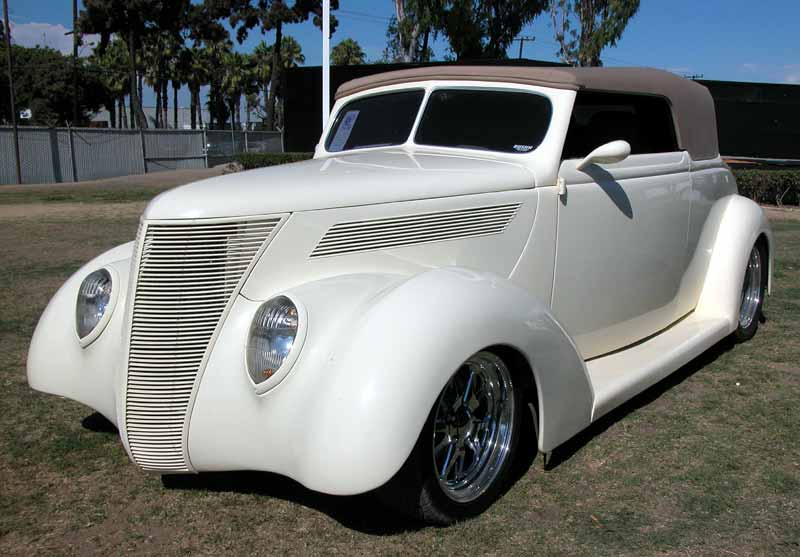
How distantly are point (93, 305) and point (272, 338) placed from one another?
1064 mm

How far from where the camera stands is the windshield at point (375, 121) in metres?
3.90

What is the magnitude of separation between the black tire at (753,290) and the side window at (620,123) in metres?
1.26

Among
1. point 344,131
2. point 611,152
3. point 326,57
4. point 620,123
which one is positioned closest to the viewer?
point 611,152

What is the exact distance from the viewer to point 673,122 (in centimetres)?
432

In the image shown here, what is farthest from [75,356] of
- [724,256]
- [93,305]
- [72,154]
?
[72,154]

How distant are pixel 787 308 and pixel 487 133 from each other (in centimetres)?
378

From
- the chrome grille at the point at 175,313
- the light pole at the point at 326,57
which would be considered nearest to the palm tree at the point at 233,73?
the light pole at the point at 326,57

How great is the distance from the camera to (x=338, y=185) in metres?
2.80

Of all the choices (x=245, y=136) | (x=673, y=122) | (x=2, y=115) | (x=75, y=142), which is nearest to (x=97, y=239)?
(x=673, y=122)

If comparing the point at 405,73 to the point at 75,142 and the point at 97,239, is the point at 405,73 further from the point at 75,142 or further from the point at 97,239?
the point at 75,142

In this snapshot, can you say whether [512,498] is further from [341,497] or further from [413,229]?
[413,229]

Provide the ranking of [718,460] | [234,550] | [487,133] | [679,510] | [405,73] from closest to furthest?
1. [234,550]
2. [679,510]
3. [718,460]
4. [487,133]
5. [405,73]

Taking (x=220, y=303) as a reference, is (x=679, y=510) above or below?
below

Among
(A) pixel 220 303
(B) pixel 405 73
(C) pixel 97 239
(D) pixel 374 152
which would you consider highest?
(B) pixel 405 73
